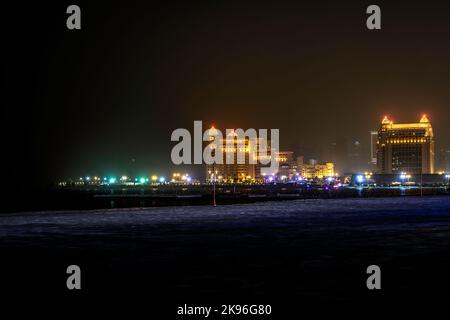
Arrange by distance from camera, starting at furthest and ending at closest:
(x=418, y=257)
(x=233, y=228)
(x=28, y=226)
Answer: (x=28, y=226) < (x=233, y=228) < (x=418, y=257)

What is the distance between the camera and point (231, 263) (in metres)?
17.3

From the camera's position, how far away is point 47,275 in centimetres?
1549

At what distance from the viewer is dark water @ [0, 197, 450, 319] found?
13.1m

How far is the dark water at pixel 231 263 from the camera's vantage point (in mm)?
13078

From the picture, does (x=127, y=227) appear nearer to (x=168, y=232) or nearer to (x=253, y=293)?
(x=168, y=232)

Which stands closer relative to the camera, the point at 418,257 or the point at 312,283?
the point at 312,283

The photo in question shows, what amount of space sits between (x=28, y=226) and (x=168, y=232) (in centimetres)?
854

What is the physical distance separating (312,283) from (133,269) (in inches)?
188

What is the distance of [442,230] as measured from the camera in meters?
27.1
